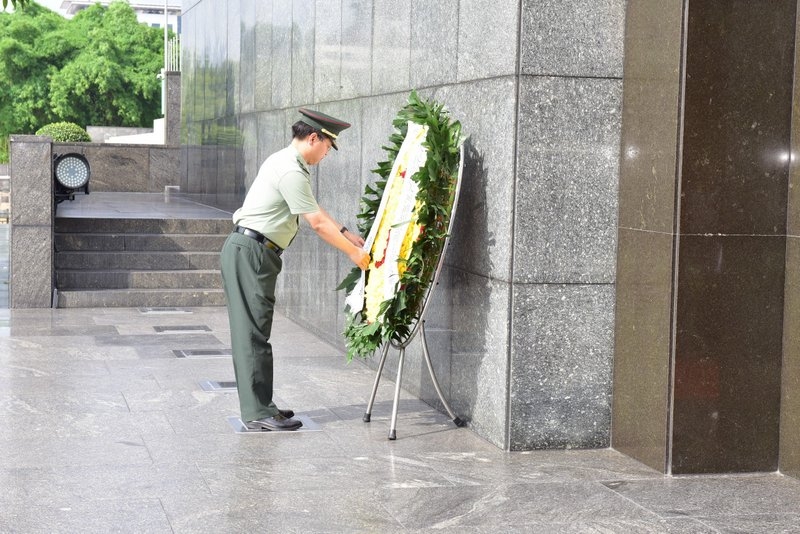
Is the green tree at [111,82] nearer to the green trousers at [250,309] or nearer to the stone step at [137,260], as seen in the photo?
the stone step at [137,260]

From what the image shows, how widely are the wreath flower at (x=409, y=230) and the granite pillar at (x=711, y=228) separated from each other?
1.06 m

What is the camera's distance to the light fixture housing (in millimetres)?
14359

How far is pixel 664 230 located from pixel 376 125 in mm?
A: 3576

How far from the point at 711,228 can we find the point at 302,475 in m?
2.40

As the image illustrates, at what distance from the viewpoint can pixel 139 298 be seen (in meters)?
12.8

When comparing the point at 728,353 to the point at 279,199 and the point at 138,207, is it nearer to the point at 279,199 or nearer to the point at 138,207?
the point at 279,199

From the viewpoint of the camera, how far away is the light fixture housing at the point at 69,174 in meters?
14.4

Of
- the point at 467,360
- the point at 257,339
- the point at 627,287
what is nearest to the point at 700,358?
the point at 627,287

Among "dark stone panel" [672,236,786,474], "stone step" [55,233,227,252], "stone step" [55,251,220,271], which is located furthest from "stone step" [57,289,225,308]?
"dark stone panel" [672,236,786,474]

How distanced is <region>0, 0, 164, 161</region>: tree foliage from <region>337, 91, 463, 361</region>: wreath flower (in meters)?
59.7

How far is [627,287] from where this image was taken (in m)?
6.62

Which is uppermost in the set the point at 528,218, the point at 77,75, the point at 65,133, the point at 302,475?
the point at 77,75

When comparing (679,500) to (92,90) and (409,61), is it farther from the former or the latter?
(92,90)

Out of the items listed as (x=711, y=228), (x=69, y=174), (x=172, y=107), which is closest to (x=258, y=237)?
(x=711, y=228)
